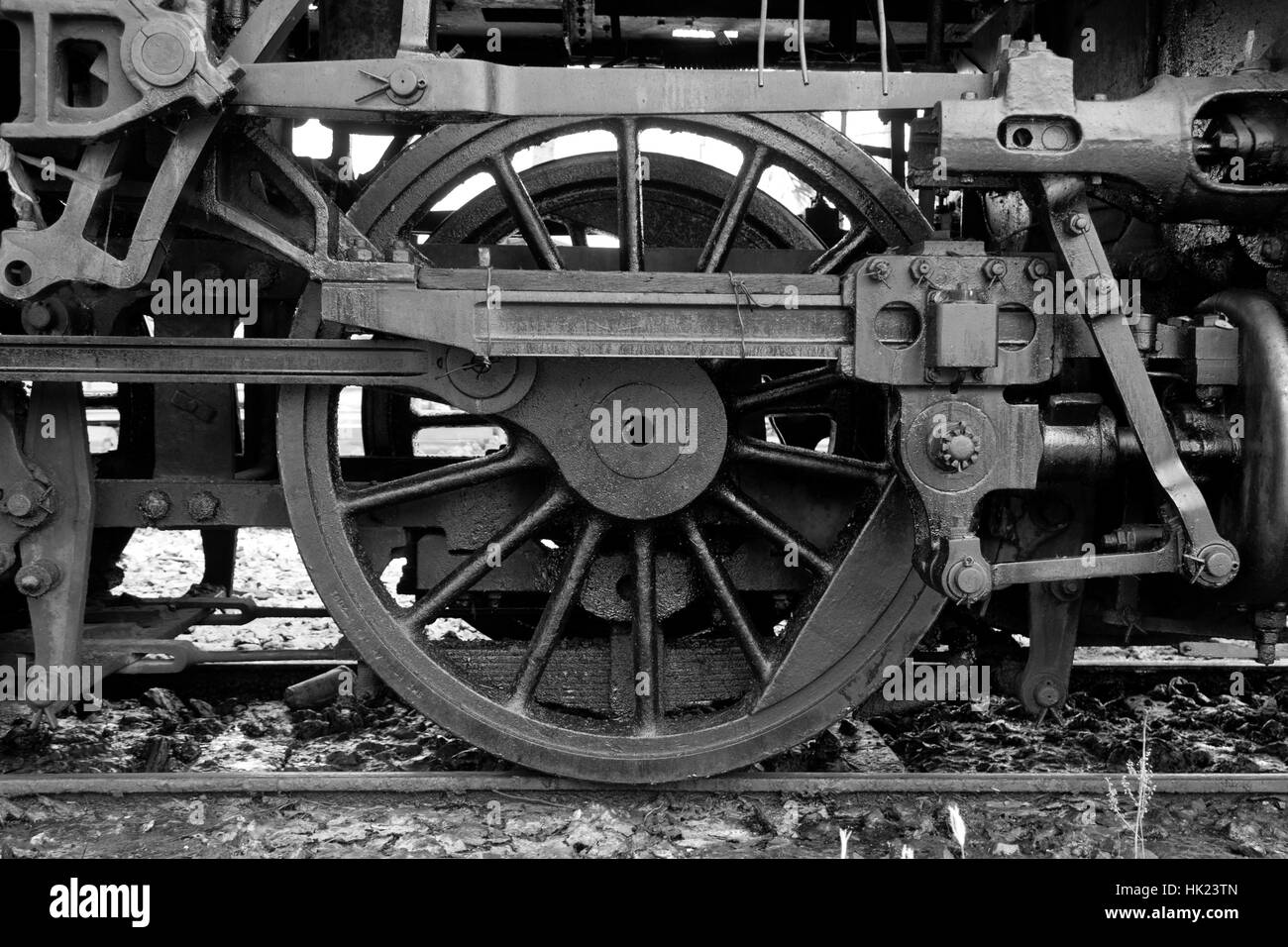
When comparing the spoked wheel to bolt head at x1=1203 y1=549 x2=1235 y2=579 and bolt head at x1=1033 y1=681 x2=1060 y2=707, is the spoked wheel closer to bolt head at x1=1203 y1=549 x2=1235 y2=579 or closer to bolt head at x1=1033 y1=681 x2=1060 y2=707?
bolt head at x1=1033 y1=681 x2=1060 y2=707

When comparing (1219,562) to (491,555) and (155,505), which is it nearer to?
(491,555)

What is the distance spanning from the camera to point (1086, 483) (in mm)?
3297

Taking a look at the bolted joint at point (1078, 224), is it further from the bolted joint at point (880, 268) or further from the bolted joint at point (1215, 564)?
the bolted joint at point (1215, 564)

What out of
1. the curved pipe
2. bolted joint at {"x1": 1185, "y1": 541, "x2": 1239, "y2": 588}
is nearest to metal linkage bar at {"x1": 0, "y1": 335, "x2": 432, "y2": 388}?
bolted joint at {"x1": 1185, "y1": 541, "x2": 1239, "y2": 588}

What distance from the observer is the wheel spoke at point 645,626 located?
3.33m

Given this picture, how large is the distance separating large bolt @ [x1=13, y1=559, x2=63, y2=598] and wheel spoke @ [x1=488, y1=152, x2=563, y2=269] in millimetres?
1696

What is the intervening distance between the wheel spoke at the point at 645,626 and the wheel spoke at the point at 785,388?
1.60 feet

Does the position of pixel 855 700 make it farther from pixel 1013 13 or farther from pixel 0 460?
pixel 0 460

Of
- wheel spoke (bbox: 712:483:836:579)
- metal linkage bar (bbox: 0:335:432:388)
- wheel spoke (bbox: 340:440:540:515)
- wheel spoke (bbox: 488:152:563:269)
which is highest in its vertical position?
wheel spoke (bbox: 488:152:563:269)

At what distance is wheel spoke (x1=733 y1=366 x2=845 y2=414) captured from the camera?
338cm

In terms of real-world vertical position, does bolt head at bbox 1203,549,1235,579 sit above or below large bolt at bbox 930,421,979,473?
below

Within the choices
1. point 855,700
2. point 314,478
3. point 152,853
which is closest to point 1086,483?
point 855,700

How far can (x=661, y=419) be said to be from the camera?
321 cm

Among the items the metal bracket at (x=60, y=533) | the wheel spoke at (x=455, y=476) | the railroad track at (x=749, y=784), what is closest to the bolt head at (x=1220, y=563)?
the railroad track at (x=749, y=784)
